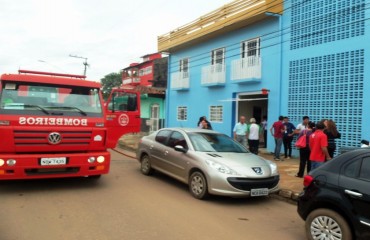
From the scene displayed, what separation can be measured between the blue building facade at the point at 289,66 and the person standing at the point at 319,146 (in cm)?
407

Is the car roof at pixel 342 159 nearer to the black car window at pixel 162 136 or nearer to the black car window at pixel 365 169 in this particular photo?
the black car window at pixel 365 169

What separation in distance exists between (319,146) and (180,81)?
13.9m

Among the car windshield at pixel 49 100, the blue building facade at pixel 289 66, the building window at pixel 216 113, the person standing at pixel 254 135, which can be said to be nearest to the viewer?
the car windshield at pixel 49 100

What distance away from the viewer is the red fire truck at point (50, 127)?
6.84 metres

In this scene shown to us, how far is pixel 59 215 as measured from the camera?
5754 mm

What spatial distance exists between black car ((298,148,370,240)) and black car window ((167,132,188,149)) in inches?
145

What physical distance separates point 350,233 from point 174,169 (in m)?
4.58

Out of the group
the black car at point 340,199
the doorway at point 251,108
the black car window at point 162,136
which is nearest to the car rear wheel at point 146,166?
the black car window at point 162,136

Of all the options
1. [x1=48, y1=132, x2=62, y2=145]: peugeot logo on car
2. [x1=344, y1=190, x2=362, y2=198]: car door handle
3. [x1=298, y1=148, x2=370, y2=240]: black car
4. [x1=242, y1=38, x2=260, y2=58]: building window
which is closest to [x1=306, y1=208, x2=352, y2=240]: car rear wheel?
[x1=298, y1=148, x2=370, y2=240]: black car

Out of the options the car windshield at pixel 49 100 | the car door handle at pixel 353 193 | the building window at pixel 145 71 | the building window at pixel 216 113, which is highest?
the building window at pixel 145 71

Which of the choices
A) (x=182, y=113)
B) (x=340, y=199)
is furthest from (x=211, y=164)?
(x=182, y=113)

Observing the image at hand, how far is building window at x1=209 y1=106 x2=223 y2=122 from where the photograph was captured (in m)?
18.2

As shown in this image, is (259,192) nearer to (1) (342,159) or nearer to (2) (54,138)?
(1) (342,159)

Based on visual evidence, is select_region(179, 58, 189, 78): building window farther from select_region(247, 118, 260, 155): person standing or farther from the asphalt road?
the asphalt road
